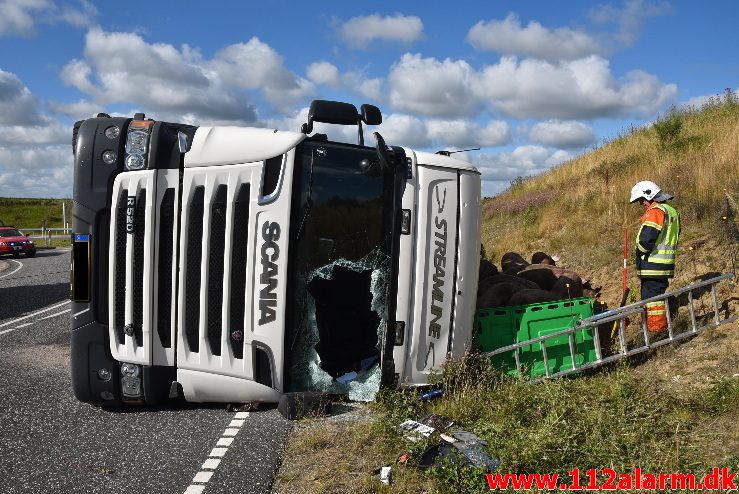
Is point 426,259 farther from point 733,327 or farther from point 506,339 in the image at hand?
point 733,327

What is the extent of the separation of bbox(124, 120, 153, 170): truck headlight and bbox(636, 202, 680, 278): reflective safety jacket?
15.8 ft

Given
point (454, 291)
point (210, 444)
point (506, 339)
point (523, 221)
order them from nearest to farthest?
point (210, 444), point (454, 291), point (506, 339), point (523, 221)

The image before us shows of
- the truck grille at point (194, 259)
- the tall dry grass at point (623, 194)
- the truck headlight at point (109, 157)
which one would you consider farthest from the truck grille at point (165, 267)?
the tall dry grass at point (623, 194)

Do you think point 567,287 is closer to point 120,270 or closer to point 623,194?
point 120,270

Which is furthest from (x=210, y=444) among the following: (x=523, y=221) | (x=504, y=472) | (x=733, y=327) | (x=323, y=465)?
(x=523, y=221)

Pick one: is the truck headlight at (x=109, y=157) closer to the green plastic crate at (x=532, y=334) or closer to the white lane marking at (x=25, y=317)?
the green plastic crate at (x=532, y=334)

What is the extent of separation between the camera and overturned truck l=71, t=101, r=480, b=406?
4.35 m

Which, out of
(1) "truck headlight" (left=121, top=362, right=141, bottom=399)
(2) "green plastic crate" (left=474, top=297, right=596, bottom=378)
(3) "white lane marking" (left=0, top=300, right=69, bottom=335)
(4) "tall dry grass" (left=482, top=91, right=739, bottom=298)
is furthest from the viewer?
(4) "tall dry grass" (left=482, top=91, right=739, bottom=298)

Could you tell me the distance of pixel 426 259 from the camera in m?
4.54

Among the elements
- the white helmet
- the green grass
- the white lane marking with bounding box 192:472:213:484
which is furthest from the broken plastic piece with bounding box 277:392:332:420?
the white helmet

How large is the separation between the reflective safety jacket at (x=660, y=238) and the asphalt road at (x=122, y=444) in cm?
411

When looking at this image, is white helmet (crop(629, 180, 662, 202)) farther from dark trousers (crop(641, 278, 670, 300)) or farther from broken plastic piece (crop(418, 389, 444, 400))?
broken plastic piece (crop(418, 389, 444, 400))

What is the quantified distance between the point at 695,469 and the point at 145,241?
3930 millimetres

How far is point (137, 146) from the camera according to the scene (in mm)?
4418
